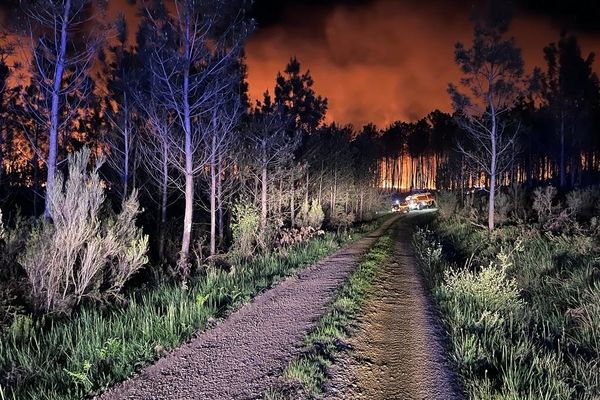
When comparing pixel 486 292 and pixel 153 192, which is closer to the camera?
pixel 486 292

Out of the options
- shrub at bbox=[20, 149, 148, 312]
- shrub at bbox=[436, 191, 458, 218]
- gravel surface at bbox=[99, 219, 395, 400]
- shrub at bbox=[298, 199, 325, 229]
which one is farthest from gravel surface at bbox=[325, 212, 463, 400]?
shrub at bbox=[436, 191, 458, 218]

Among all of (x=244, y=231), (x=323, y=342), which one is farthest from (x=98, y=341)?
(x=244, y=231)

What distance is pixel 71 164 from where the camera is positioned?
643 cm

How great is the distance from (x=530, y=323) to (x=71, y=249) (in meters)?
7.94

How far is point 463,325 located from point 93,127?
24542mm

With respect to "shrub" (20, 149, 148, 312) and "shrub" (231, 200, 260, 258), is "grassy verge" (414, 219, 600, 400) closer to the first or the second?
"shrub" (231, 200, 260, 258)

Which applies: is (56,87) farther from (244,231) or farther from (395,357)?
(395,357)

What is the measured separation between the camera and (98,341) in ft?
15.4

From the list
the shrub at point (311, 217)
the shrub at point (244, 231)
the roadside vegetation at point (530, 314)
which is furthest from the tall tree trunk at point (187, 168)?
the shrub at point (311, 217)

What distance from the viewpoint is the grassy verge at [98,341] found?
3.95 m

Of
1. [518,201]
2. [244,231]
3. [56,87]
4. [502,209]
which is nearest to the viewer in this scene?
[56,87]

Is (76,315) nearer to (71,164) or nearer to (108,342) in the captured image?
(108,342)

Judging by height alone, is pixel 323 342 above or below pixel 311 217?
below

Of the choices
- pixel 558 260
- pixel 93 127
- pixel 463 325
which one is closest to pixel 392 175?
pixel 93 127
